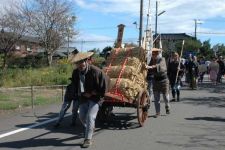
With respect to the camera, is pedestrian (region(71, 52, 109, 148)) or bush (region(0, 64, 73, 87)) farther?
bush (region(0, 64, 73, 87))

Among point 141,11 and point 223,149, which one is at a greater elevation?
point 141,11

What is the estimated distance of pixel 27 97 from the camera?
19.5 meters

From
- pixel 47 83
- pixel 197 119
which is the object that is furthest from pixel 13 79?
pixel 197 119

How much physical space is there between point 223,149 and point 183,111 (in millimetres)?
6288

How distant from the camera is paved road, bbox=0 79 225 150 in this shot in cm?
1029

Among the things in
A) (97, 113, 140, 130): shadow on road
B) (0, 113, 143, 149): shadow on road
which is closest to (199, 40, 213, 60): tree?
(97, 113, 140, 130): shadow on road

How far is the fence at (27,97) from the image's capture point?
17.1 m

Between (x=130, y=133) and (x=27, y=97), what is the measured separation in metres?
8.53

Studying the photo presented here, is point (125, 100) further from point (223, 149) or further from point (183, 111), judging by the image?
point (183, 111)

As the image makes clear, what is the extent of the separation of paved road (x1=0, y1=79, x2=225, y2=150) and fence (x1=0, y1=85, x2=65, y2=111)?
3.70 ft

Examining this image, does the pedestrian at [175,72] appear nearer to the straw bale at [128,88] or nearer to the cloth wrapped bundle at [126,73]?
the cloth wrapped bundle at [126,73]

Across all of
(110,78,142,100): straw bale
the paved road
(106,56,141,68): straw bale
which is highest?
(106,56,141,68): straw bale

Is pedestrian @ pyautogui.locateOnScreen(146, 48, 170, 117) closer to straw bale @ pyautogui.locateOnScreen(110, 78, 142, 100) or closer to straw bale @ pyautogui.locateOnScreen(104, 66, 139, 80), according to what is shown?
straw bale @ pyautogui.locateOnScreen(104, 66, 139, 80)

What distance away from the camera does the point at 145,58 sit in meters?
13.5
